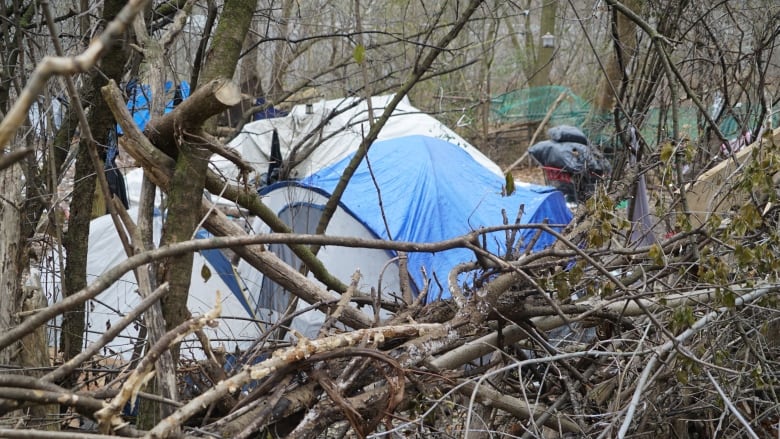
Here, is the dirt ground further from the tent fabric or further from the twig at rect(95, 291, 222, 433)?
the twig at rect(95, 291, 222, 433)

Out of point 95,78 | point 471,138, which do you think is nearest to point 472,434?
point 95,78

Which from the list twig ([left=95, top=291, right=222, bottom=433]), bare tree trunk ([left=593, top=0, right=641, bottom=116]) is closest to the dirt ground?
bare tree trunk ([left=593, top=0, right=641, bottom=116])

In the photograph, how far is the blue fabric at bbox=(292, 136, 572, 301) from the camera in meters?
7.06

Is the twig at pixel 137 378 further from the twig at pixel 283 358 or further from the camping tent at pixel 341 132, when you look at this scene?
the camping tent at pixel 341 132

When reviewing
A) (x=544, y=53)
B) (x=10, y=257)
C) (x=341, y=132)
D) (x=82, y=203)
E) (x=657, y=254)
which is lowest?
(x=657, y=254)

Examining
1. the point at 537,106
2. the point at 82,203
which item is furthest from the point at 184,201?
the point at 537,106

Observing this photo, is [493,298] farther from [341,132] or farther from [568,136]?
[568,136]

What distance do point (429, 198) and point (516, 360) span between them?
516 centimetres

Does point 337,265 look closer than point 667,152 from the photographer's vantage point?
No

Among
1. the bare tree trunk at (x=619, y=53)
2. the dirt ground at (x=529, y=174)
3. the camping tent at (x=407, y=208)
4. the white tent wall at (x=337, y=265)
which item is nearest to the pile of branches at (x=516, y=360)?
the bare tree trunk at (x=619, y=53)

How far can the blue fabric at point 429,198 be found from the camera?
7.06 m

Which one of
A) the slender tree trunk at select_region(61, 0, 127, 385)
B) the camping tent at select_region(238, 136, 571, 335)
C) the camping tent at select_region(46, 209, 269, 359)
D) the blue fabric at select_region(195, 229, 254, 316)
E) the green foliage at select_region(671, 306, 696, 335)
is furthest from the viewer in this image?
the camping tent at select_region(238, 136, 571, 335)

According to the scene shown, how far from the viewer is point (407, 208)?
24.4ft

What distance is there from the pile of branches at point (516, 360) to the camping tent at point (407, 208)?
3.34 m
